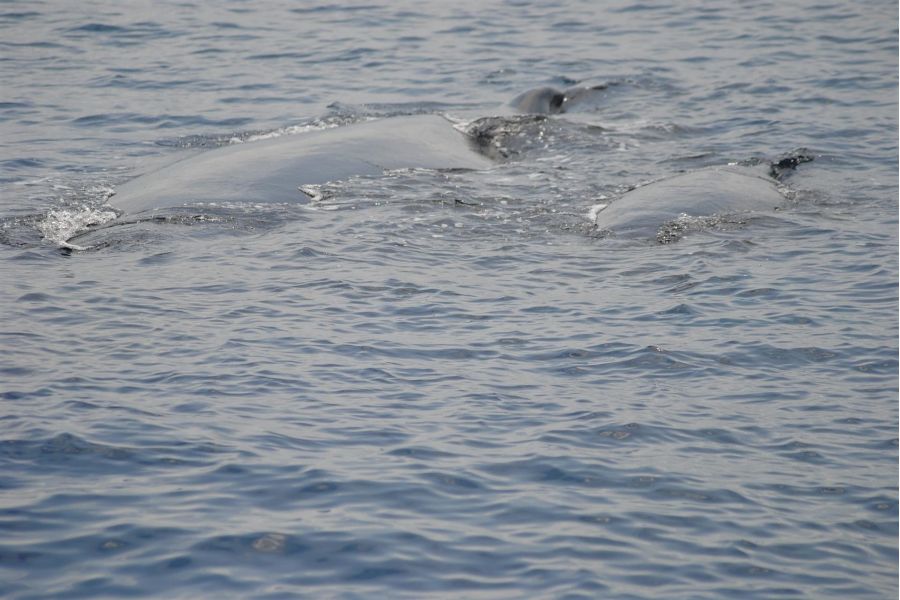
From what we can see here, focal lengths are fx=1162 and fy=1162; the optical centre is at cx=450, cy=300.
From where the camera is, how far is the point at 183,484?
7.74 metres

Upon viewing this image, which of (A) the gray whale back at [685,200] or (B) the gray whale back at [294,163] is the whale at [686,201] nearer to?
(A) the gray whale back at [685,200]

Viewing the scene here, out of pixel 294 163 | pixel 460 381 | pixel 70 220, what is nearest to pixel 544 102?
pixel 294 163

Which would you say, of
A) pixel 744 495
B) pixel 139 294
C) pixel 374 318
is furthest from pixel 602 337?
pixel 139 294

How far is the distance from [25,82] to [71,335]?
14254 millimetres

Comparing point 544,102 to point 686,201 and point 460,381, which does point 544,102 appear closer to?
point 686,201

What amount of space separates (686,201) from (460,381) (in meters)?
5.57

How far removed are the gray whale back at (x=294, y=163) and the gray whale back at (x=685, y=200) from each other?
2800mm

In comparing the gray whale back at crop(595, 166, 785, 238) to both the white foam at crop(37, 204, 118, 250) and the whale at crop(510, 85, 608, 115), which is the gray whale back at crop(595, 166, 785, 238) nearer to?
the whale at crop(510, 85, 608, 115)

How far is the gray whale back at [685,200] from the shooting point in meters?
13.5

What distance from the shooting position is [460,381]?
9469mm

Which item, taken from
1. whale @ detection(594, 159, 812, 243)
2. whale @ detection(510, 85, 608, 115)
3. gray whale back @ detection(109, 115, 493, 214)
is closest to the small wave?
gray whale back @ detection(109, 115, 493, 214)

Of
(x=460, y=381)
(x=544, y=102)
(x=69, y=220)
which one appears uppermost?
(x=544, y=102)

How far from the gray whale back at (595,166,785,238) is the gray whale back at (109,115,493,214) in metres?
2.80

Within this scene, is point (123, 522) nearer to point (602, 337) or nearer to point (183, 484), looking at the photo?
point (183, 484)
